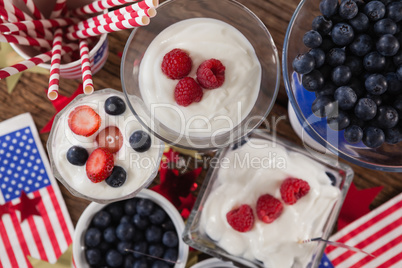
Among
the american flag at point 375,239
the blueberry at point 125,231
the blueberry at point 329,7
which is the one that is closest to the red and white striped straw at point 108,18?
the blueberry at point 329,7

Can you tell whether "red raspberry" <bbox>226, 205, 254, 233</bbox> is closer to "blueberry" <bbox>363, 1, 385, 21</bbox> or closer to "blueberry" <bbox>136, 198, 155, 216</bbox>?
"blueberry" <bbox>136, 198, 155, 216</bbox>

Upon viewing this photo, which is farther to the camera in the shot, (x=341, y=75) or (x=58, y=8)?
(x=58, y=8)

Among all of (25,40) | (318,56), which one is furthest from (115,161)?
(318,56)

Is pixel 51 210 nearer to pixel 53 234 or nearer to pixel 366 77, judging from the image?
pixel 53 234

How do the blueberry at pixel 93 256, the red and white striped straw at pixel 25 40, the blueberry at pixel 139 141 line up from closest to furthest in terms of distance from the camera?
the red and white striped straw at pixel 25 40, the blueberry at pixel 139 141, the blueberry at pixel 93 256

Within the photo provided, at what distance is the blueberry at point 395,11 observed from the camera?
96 cm

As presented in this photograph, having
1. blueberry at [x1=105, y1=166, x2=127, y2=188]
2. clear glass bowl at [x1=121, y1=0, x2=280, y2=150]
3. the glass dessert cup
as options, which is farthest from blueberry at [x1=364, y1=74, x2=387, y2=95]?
blueberry at [x1=105, y1=166, x2=127, y2=188]

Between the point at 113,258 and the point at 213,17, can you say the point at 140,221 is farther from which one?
the point at 213,17

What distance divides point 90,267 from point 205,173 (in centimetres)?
49

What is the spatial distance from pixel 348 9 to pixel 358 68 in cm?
15

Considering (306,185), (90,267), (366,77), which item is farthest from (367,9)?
(90,267)

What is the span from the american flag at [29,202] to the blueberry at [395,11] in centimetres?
116

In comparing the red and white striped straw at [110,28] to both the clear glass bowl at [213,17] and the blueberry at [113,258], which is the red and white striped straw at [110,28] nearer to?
the clear glass bowl at [213,17]

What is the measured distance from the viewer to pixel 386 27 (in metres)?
0.94
